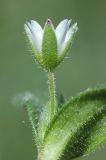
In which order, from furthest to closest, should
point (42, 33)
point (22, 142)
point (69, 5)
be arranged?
point (69, 5), point (22, 142), point (42, 33)

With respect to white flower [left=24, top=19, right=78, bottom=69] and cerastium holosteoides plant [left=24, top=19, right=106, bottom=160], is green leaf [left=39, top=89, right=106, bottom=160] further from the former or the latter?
white flower [left=24, top=19, right=78, bottom=69]

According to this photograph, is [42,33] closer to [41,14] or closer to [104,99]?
[104,99]

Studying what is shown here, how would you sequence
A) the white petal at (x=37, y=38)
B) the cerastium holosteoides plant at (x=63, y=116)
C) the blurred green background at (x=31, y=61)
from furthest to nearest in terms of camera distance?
the blurred green background at (x=31, y=61), the white petal at (x=37, y=38), the cerastium holosteoides plant at (x=63, y=116)

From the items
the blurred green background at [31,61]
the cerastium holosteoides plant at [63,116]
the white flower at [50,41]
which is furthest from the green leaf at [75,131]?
the blurred green background at [31,61]

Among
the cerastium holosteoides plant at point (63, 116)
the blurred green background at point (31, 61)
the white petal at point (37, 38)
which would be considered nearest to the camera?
the cerastium holosteoides plant at point (63, 116)

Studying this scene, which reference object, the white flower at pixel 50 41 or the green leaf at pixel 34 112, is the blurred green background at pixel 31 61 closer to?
the green leaf at pixel 34 112

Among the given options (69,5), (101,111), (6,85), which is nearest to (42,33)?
(101,111)

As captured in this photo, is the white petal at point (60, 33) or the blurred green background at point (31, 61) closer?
the white petal at point (60, 33)
